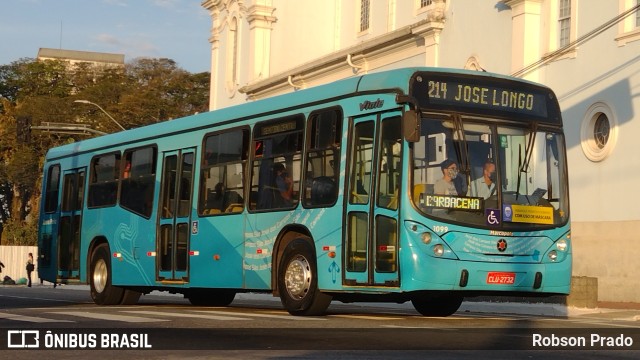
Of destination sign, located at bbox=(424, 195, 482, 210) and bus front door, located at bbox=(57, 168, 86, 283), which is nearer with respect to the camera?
destination sign, located at bbox=(424, 195, 482, 210)

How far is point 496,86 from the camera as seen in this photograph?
51.9ft

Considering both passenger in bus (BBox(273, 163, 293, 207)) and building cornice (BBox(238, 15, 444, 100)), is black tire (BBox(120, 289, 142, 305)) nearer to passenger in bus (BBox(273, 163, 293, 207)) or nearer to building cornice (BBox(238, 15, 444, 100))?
passenger in bus (BBox(273, 163, 293, 207))

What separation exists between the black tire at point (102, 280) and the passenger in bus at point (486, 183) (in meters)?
9.96

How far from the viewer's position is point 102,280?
23109 millimetres

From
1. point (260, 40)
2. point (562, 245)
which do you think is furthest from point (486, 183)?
point (260, 40)

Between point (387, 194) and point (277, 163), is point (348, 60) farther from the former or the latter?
point (387, 194)

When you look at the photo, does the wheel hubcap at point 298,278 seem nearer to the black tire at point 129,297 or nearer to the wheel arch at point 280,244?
the wheel arch at point 280,244

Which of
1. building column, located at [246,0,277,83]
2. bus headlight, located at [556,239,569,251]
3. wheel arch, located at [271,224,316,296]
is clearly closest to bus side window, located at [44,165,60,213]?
wheel arch, located at [271,224,316,296]

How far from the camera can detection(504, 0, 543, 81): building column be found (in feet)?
105

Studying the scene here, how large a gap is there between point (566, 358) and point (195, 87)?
76205mm

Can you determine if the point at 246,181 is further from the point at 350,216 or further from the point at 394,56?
the point at 394,56

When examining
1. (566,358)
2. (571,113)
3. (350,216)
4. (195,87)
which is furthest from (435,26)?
(195,87)

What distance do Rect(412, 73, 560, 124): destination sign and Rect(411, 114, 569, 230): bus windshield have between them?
8.0 inches

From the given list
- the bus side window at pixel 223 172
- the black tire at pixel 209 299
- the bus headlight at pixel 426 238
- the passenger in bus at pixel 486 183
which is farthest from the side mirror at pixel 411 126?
the black tire at pixel 209 299
